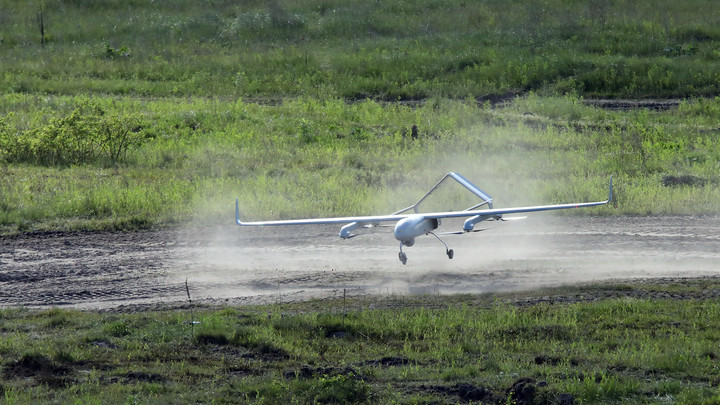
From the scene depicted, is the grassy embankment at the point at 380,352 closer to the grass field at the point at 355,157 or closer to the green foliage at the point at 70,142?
the grass field at the point at 355,157

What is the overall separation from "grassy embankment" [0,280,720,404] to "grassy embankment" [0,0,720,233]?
19.3ft

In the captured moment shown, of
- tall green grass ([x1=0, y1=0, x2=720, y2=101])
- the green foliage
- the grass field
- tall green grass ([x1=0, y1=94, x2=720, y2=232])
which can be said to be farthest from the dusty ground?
tall green grass ([x1=0, y1=0, x2=720, y2=101])

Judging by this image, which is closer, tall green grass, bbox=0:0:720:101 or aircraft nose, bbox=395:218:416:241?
aircraft nose, bbox=395:218:416:241

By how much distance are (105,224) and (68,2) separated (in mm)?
28528

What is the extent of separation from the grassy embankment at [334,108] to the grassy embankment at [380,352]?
5876 mm

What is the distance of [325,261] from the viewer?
15578 millimetres

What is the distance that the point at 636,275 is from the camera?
14.8 metres

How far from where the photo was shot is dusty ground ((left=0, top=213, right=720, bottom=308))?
1386 centimetres

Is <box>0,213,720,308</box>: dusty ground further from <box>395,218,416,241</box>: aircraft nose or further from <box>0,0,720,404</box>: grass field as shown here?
<box>395,218,416,241</box>: aircraft nose

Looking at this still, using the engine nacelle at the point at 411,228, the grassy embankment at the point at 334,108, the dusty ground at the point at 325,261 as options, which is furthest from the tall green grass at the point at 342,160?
the engine nacelle at the point at 411,228

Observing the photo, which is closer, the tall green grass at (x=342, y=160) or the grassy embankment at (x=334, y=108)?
the tall green grass at (x=342, y=160)

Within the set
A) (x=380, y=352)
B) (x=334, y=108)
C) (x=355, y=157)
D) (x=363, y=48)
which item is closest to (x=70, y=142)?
(x=355, y=157)

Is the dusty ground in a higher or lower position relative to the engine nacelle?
lower

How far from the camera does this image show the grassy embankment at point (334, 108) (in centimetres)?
1919
